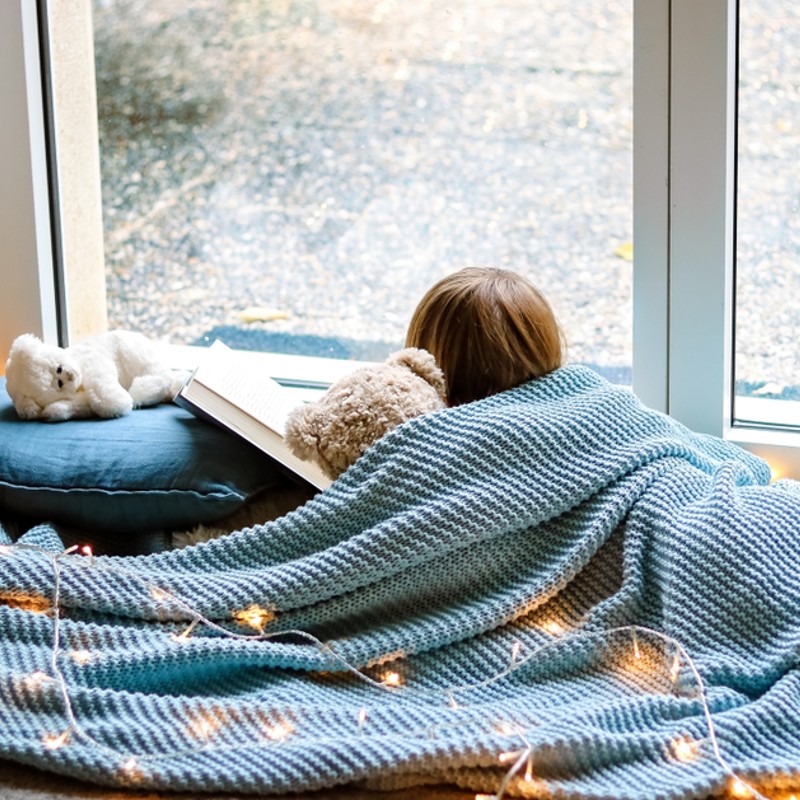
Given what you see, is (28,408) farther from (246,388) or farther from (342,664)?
(342,664)

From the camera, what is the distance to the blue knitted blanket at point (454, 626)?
48.3 inches

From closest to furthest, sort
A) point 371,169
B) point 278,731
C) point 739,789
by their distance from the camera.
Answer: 1. point 739,789
2. point 278,731
3. point 371,169

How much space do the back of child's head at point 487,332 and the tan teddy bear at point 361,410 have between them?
43mm

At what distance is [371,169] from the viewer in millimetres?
2002

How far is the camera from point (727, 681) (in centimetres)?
130

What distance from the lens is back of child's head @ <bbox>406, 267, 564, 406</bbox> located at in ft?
5.06

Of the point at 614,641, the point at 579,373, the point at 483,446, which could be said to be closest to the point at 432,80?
the point at 579,373

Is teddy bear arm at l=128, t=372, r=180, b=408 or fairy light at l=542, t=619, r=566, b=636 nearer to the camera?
fairy light at l=542, t=619, r=566, b=636

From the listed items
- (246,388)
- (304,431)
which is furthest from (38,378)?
(304,431)

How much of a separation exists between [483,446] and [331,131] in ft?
2.48

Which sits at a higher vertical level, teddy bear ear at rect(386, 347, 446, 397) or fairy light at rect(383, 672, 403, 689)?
teddy bear ear at rect(386, 347, 446, 397)

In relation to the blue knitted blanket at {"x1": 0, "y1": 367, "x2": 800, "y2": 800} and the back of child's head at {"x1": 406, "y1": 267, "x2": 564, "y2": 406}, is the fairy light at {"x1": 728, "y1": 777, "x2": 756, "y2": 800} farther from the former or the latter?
the back of child's head at {"x1": 406, "y1": 267, "x2": 564, "y2": 406}

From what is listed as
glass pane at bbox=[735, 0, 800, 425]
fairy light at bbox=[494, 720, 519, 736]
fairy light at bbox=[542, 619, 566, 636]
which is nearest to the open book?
fairy light at bbox=[542, 619, 566, 636]

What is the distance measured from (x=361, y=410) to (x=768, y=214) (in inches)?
26.7
